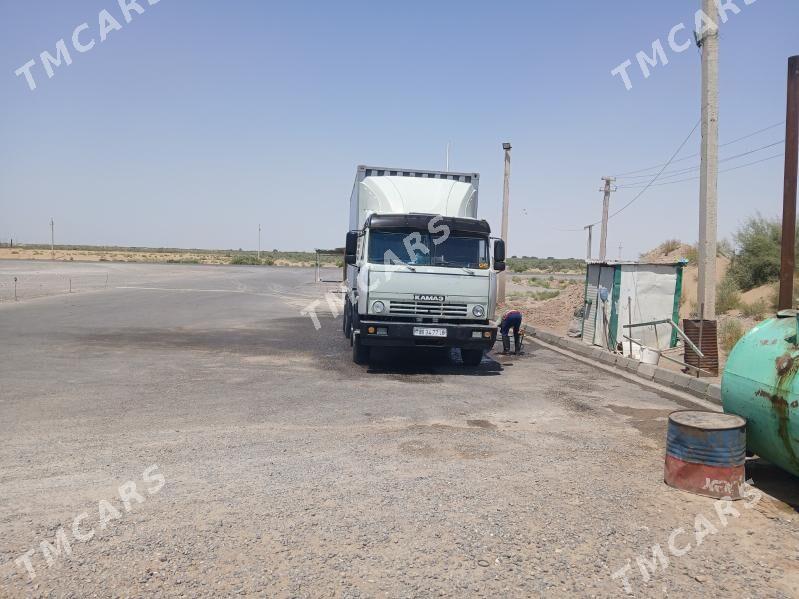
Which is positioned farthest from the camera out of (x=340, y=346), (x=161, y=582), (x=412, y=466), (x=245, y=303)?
(x=245, y=303)

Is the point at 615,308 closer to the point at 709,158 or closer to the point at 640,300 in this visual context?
the point at 640,300

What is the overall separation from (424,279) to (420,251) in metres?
0.62

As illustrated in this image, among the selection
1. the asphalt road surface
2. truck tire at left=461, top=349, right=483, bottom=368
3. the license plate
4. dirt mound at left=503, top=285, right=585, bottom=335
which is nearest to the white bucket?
the asphalt road surface

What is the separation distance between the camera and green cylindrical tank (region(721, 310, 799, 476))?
4738mm

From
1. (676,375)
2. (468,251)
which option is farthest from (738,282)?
(468,251)

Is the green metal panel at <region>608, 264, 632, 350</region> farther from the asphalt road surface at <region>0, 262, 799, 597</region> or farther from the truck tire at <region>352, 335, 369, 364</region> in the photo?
the truck tire at <region>352, 335, 369, 364</region>

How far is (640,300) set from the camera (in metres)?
13.8

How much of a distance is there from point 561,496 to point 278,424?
322 centimetres

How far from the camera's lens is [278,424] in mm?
6645

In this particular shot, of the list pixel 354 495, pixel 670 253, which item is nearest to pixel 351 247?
pixel 354 495

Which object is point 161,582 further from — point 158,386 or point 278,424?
point 158,386

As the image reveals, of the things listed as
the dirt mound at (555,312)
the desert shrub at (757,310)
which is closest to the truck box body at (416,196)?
the dirt mound at (555,312)

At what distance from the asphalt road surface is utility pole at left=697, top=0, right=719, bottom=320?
3.02 m

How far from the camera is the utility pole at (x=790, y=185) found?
945cm
